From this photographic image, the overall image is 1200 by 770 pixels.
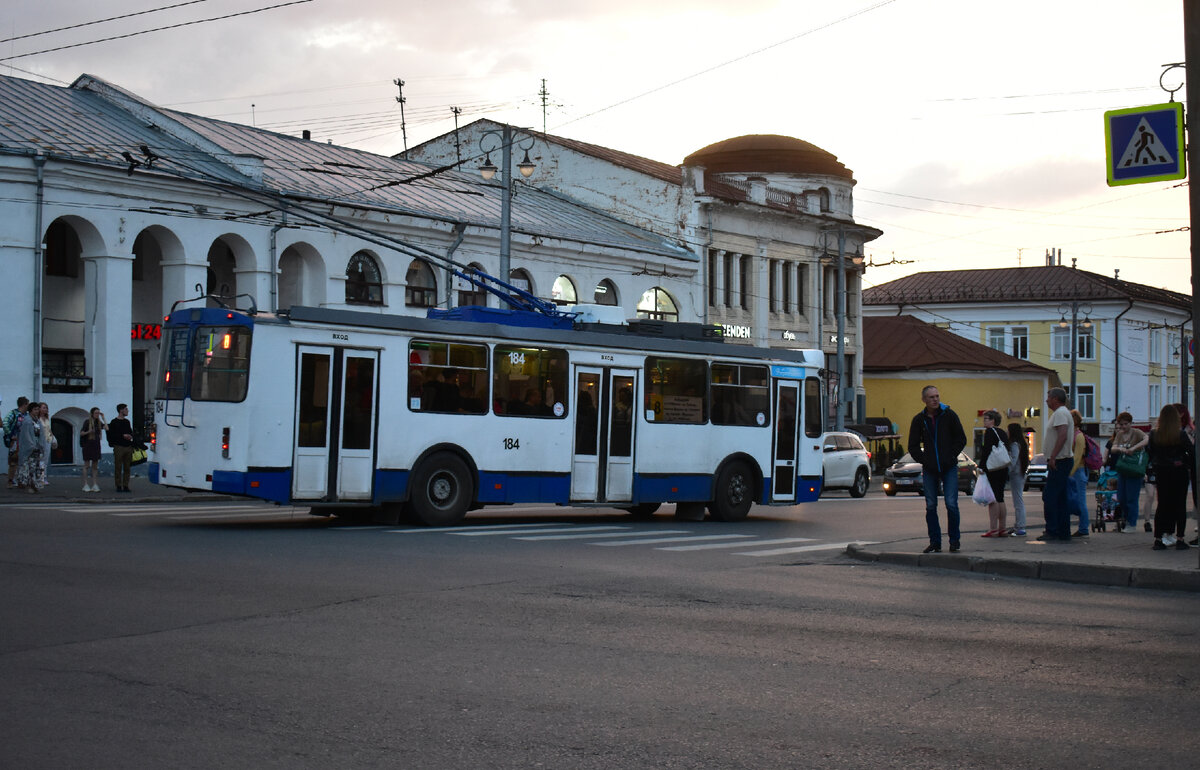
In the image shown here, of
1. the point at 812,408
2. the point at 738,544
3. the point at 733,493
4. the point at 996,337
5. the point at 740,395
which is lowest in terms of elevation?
the point at 738,544

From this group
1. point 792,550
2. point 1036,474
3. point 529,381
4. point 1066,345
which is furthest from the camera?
point 1066,345

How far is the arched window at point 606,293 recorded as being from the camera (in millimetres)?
46188

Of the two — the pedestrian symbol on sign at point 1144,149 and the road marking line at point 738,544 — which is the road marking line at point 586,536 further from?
the pedestrian symbol on sign at point 1144,149

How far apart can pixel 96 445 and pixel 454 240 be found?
1601 cm

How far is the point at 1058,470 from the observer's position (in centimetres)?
1656

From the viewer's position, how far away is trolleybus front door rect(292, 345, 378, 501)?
712 inches

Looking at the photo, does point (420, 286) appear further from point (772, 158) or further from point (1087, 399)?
point (1087, 399)

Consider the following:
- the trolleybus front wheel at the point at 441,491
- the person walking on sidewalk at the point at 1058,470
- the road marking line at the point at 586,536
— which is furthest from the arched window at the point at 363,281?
the person walking on sidewalk at the point at 1058,470

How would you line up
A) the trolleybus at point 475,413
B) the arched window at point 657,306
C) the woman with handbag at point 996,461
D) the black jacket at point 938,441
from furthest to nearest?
1. the arched window at point 657,306
2. the trolleybus at point 475,413
3. the woman with handbag at point 996,461
4. the black jacket at point 938,441

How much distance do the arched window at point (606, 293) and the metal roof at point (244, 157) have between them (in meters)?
1.41

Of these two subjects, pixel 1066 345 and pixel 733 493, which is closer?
pixel 733 493

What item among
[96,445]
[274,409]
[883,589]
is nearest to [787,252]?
[96,445]

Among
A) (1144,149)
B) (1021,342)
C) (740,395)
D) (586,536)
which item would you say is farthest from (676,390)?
(1021,342)

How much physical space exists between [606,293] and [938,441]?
106 feet
